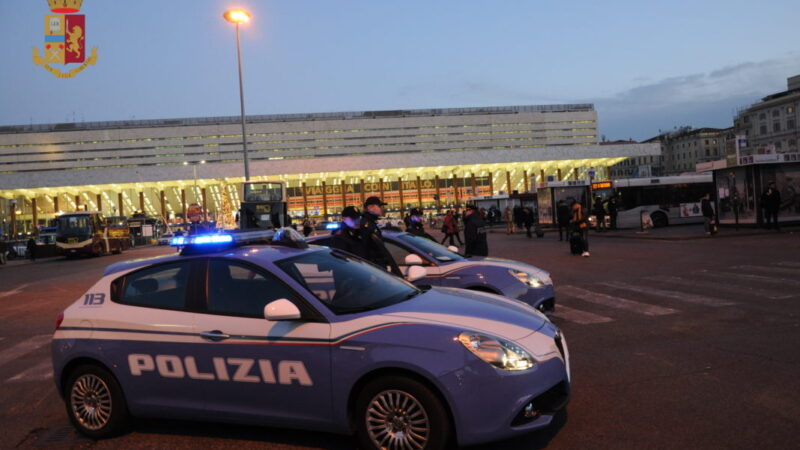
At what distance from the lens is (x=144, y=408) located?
15.1 feet

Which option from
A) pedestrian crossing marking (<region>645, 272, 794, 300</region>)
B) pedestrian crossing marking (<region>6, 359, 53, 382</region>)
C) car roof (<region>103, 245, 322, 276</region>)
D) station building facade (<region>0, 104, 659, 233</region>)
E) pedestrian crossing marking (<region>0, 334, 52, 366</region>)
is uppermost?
station building facade (<region>0, 104, 659, 233</region>)

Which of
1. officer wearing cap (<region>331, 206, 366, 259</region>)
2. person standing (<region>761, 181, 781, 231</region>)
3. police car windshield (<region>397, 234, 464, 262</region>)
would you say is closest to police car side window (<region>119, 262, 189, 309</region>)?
officer wearing cap (<region>331, 206, 366, 259</region>)

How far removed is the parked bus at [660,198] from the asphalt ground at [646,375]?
22.5 metres

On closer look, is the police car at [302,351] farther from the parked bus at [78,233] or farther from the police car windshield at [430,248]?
the parked bus at [78,233]

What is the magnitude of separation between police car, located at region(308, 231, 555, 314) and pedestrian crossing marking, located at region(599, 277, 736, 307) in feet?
9.29

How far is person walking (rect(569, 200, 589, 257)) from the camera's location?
60.6 ft

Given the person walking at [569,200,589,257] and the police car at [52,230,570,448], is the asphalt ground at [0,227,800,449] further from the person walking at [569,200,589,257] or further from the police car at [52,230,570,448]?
the person walking at [569,200,589,257]

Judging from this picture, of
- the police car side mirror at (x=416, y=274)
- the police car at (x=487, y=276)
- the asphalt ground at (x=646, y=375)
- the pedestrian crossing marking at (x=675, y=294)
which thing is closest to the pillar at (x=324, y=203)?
the asphalt ground at (x=646, y=375)

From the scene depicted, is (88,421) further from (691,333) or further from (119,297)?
(691,333)

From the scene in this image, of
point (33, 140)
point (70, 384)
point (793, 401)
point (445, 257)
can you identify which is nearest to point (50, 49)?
point (445, 257)

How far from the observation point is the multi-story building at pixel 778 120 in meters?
96.9

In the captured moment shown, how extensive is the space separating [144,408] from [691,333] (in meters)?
5.94

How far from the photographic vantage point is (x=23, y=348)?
347 inches

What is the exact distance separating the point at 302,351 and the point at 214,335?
707mm
